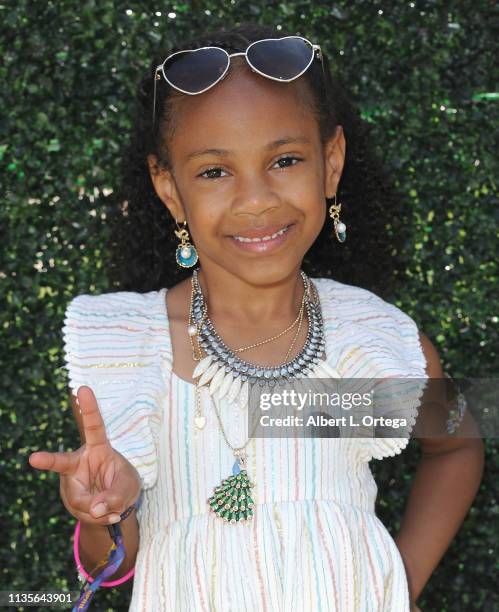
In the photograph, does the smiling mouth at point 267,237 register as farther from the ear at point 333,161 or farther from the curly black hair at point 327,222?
the curly black hair at point 327,222

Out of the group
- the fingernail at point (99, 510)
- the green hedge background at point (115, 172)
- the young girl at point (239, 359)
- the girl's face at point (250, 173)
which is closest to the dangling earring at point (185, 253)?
the young girl at point (239, 359)

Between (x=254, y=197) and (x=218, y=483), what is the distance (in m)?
0.60

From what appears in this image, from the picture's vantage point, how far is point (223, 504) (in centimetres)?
195

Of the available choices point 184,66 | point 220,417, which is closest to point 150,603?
point 220,417

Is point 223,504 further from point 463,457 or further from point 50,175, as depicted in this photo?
point 50,175

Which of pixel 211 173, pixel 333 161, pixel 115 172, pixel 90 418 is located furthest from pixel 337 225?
pixel 90 418

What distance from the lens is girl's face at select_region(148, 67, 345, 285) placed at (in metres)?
1.95

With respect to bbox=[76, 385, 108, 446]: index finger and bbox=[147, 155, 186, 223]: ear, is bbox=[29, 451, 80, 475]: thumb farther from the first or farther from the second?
bbox=[147, 155, 186, 223]: ear

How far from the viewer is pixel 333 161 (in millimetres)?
2193

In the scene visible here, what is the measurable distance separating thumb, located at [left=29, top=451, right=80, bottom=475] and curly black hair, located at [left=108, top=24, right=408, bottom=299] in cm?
87

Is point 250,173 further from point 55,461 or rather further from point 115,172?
point 115,172

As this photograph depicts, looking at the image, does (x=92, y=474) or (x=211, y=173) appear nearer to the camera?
(x=92, y=474)

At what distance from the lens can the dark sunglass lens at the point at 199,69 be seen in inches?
77.9

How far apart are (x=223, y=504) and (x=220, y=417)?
186 millimetres
